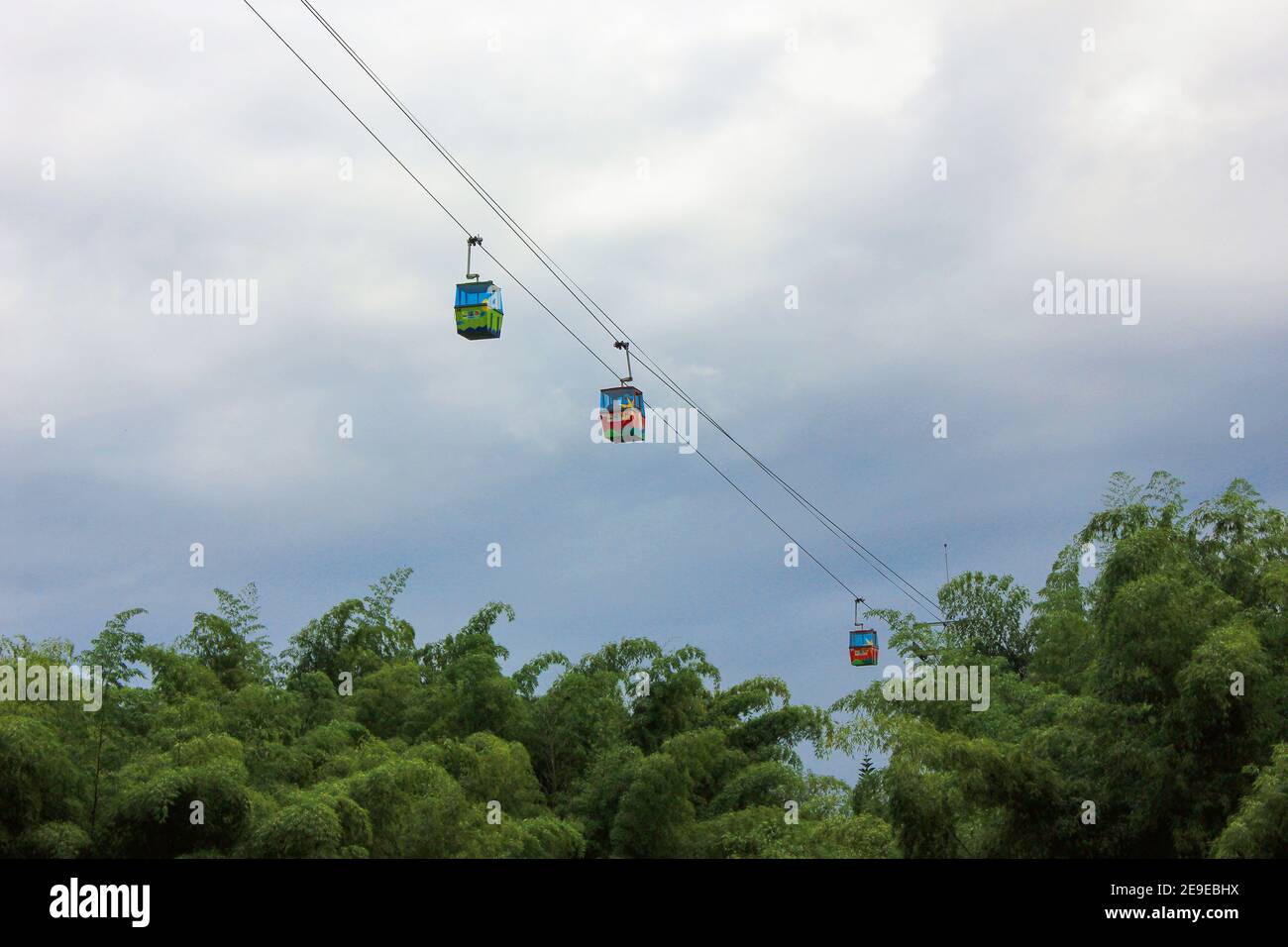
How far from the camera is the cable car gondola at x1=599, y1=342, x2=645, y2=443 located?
10680 millimetres

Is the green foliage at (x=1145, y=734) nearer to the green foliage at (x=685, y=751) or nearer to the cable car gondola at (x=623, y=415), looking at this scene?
the green foliage at (x=685, y=751)

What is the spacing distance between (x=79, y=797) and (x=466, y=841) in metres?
3.63

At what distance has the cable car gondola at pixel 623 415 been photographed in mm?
10680

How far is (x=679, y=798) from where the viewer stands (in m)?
14.4

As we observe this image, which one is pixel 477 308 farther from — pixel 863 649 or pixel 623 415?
pixel 863 649

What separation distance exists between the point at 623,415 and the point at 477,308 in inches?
73.2

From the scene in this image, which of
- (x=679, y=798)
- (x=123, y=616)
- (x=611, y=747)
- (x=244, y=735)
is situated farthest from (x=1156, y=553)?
(x=123, y=616)

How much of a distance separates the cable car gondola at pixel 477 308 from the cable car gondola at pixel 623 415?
1.57m

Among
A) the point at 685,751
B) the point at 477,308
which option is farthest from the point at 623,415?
the point at 685,751

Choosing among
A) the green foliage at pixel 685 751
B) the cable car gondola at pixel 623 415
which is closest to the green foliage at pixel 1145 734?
the green foliage at pixel 685 751

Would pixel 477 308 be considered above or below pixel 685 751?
above

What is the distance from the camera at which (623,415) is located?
Result: 35.1 ft
